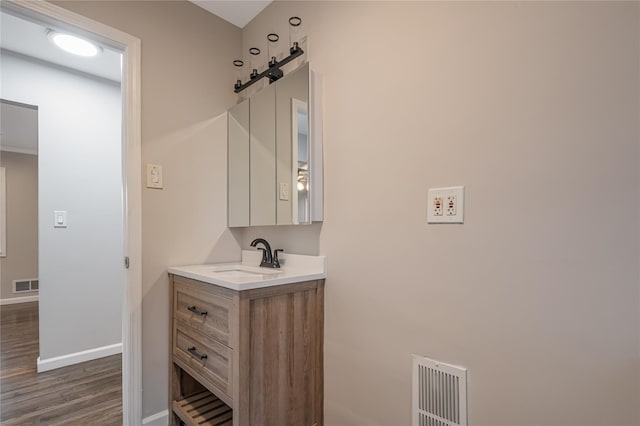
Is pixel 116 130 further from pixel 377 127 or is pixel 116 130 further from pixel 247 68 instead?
pixel 377 127

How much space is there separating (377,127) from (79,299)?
→ 8.96 feet

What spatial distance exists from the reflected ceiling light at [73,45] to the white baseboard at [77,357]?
2236mm

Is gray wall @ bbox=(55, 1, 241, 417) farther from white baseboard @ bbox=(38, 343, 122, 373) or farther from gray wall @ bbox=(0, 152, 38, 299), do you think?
gray wall @ bbox=(0, 152, 38, 299)

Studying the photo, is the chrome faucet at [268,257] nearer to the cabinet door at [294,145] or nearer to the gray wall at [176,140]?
the cabinet door at [294,145]

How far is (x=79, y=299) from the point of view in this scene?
8.63 ft

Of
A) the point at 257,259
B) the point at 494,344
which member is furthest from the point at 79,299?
the point at 494,344

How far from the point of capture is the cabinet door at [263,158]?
69.5 inches

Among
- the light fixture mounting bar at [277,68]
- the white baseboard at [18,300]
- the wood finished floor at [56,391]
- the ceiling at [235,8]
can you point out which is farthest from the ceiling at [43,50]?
the white baseboard at [18,300]

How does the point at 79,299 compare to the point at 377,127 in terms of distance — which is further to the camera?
the point at 79,299

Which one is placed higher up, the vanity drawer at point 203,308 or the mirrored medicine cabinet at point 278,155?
the mirrored medicine cabinet at point 278,155

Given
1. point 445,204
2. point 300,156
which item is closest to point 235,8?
point 300,156

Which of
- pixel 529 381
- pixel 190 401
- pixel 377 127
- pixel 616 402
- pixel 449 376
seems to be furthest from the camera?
pixel 190 401

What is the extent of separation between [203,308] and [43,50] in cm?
225

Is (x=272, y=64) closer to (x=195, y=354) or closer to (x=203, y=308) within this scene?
(x=203, y=308)
